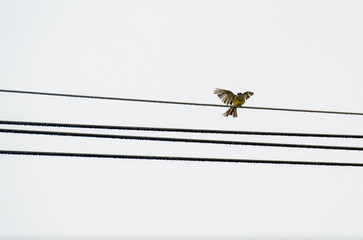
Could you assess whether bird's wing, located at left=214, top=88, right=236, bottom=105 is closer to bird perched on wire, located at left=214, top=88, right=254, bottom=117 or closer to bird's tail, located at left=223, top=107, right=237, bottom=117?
bird perched on wire, located at left=214, top=88, right=254, bottom=117

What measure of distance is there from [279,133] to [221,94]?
4.07 meters

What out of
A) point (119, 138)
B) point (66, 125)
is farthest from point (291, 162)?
point (66, 125)

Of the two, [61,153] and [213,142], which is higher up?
[213,142]

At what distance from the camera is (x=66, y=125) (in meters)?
4.87

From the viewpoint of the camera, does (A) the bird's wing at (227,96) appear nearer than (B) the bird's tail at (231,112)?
No

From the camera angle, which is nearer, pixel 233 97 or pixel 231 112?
pixel 231 112

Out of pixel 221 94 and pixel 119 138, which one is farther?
pixel 221 94

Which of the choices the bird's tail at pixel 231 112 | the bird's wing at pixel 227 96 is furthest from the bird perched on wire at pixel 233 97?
the bird's tail at pixel 231 112

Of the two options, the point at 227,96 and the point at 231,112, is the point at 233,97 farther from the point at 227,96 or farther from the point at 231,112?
the point at 231,112

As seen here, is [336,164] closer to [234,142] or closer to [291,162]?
[291,162]

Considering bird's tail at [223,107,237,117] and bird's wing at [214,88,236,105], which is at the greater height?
bird's wing at [214,88,236,105]

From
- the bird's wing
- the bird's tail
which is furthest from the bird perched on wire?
the bird's tail

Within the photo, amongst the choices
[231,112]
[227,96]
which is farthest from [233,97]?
[231,112]

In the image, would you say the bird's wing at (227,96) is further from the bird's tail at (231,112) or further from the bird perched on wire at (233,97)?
the bird's tail at (231,112)
